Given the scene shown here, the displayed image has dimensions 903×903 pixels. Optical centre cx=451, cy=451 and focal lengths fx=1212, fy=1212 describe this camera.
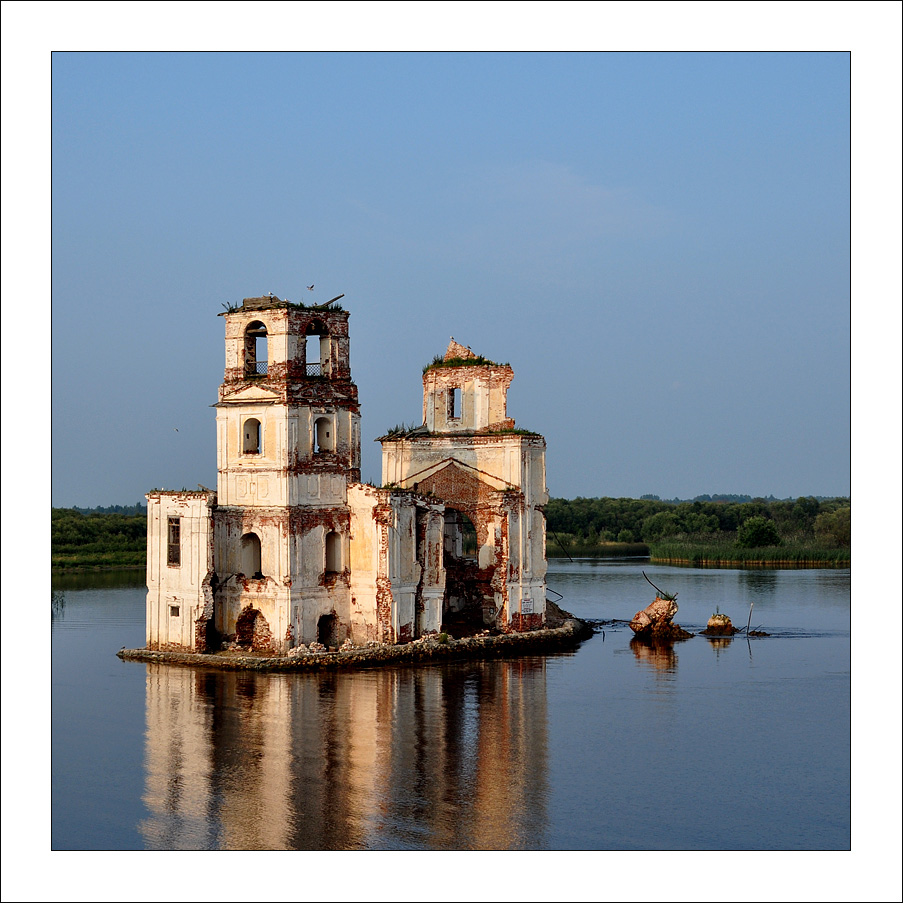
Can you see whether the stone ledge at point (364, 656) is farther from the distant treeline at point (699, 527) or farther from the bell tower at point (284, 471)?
the distant treeline at point (699, 527)

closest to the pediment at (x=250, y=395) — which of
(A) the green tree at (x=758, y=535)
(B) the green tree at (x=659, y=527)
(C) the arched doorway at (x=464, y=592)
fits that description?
(C) the arched doorway at (x=464, y=592)

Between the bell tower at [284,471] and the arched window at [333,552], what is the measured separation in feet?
0.08

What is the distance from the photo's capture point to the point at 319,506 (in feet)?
95.2

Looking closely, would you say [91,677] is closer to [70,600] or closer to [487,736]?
[487,736]

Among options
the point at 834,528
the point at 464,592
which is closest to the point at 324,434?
the point at 464,592

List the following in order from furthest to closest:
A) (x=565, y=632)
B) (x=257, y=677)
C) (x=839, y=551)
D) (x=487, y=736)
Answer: (x=839, y=551) → (x=565, y=632) → (x=257, y=677) → (x=487, y=736)

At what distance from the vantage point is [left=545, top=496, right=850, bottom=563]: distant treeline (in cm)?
6225

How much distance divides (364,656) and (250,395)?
22.2ft

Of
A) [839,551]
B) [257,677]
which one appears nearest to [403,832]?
[257,677]

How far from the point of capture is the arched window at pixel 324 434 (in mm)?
29547

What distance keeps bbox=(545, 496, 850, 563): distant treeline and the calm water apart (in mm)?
29900

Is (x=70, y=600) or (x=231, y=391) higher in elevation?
(x=231, y=391)

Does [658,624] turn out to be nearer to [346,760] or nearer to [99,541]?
[346,760]

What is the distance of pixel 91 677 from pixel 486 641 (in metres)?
9.77
